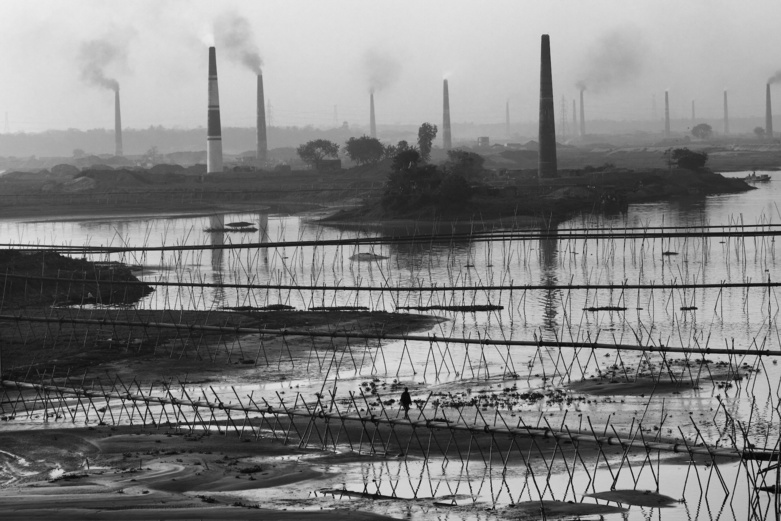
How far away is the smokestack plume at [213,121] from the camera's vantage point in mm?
77938

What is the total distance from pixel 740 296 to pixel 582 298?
3.44 m

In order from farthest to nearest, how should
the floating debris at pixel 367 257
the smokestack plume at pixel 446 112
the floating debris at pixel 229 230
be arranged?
the smokestack plume at pixel 446 112
the floating debris at pixel 229 230
the floating debris at pixel 367 257

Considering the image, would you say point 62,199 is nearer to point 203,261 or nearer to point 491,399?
point 203,261

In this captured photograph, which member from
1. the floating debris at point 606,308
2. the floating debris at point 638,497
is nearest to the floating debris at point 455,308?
the floating debris at point 606,308

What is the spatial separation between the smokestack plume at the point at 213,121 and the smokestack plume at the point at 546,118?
24659 millimetres

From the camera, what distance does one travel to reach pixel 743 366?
1697 cm

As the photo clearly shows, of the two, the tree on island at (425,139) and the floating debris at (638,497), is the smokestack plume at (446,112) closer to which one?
the tree on island at (425,139)

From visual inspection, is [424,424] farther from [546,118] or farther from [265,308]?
[546,118]

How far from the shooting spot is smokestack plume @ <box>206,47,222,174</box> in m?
77.9

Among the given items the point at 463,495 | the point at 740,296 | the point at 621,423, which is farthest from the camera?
the point at 740,296

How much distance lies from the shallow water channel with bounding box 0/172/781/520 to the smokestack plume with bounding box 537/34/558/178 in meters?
21.5

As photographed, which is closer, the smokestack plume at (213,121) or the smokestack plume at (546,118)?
the smokestack plume at (546,118)

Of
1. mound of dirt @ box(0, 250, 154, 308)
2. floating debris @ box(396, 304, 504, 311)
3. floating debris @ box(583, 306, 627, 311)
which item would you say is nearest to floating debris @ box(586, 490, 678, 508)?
floating debris @ box(583, 306, 627, 311)

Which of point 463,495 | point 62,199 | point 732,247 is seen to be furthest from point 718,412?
point 62,199
